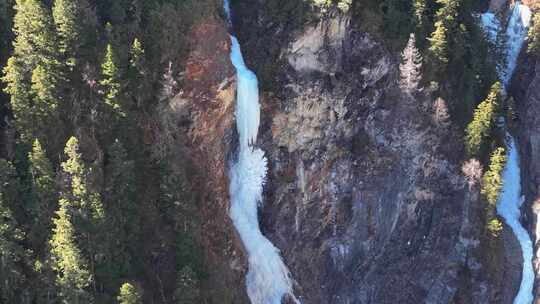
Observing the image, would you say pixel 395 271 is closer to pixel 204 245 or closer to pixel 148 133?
pixel 204 245

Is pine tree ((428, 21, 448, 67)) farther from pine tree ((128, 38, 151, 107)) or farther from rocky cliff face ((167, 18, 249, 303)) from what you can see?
pine tree ((128, 38, 151, 107))

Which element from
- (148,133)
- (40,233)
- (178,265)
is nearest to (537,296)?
(178,265)

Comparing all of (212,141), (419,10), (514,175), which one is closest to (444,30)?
(419,10)

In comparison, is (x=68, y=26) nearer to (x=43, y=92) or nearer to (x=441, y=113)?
(x=43, y=92)

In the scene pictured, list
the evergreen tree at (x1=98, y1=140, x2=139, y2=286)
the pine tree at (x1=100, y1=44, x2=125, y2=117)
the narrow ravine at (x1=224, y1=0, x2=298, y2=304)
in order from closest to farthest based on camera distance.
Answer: the evergreen tree at (x1=98, y1=140, x2=139, y2=286) → the pine tree at (x1=100, y1=44, x2=125, y2=117) → the narrow ravine at (x1=224, y1=0, x2=298, y2=304)

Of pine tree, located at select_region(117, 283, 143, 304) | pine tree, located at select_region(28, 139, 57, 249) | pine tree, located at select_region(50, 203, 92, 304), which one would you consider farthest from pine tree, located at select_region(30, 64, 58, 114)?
pine tree, located at select_region(117, 283, 143, 304)

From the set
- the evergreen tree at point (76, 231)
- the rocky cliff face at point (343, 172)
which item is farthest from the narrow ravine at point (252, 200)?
the evergreen tree at point (76, 231)
